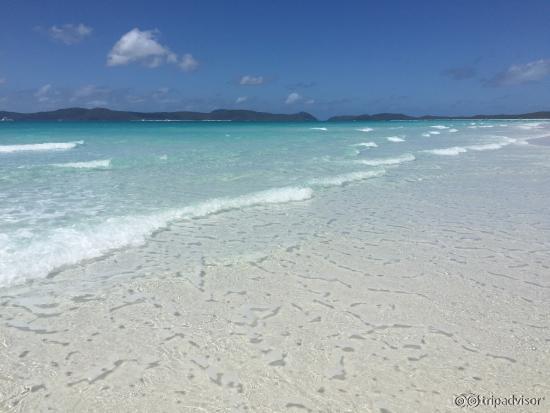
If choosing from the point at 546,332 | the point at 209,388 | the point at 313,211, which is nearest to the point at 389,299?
the point at 546,332

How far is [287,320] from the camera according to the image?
5371 millimetres

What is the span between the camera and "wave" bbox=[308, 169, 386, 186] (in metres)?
15.8

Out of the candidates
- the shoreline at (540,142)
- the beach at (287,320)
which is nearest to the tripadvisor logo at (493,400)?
the beach at (287,320)

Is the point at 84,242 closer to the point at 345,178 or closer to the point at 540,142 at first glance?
the point at 345,178

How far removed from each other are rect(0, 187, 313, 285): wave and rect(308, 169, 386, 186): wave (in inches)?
175

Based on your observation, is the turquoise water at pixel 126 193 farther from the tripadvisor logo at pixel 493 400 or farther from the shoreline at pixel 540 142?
the shoreline at pixel 540 142

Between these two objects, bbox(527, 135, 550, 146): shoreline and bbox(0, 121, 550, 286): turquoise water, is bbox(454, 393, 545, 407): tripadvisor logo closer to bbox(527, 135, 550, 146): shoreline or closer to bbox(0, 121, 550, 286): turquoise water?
bbox(0, 121, 550, 286): turquoise water

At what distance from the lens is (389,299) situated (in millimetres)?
5965

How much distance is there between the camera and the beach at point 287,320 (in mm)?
4008

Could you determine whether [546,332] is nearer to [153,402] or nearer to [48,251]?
[153,402]

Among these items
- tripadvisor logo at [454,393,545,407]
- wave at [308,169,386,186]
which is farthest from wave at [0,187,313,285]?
tripadvisor logo at [454,393,545,407]

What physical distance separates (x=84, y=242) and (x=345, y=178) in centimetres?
1097

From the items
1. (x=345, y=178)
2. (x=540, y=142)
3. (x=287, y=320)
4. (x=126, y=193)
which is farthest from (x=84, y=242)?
(x=540, y=142)

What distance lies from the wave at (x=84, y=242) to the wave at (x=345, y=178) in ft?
14.6
